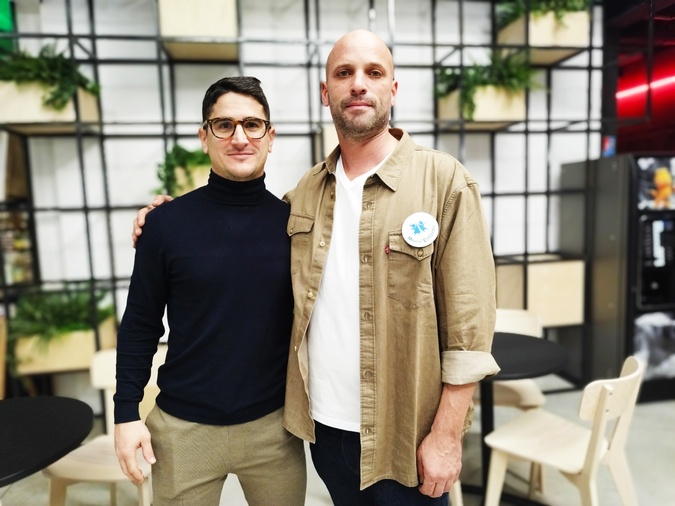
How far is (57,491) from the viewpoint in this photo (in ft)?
6.46

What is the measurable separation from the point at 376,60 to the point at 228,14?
2.02 metres

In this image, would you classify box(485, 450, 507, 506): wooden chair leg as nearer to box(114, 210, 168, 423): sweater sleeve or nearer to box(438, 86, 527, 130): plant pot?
box(114, 210, 168, 423): sweater sleeve

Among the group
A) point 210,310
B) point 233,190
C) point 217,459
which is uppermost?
point 233,190

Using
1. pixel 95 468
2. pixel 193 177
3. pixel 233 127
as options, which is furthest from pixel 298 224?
pixel 193 177

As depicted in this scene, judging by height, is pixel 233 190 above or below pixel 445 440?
above

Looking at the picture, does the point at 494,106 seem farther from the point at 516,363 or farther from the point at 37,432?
the point at 37,432

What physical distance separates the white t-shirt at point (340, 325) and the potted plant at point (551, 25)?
2621 mm

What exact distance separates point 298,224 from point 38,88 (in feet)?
7.41

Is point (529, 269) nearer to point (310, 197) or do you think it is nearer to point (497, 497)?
point (497, 497)

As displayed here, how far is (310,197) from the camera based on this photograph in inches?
52.1

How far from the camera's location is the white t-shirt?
1.20 metres

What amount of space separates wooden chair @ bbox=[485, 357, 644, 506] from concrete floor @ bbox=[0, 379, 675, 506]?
0.45 meters

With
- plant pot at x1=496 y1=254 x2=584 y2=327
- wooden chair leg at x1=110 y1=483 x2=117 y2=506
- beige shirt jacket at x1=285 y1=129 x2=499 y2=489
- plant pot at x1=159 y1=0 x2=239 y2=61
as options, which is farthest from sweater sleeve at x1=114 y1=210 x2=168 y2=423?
plant pot at x1=496 y1=254 x2=584 y2=327

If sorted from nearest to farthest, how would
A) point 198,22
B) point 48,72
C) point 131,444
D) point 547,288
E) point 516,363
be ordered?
1. point 131,444
2. point 516,363
3. point 48,72
4. point 198,22
5. point 547,288
